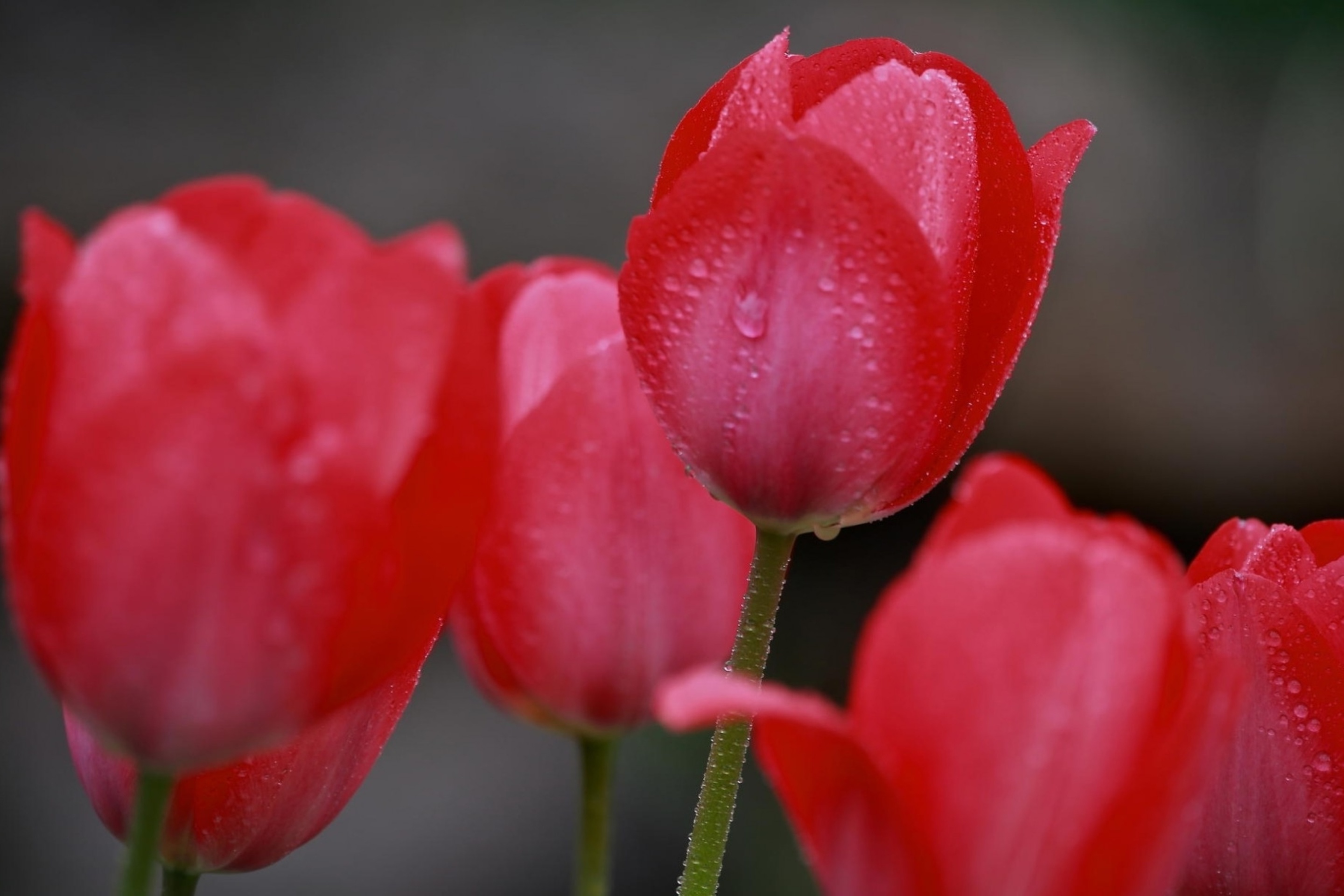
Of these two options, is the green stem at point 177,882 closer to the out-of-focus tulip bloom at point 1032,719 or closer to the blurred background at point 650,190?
the out-of-focus tulip bloom at point 1032,719

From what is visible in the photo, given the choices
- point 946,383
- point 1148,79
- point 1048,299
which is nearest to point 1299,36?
point 1148,79

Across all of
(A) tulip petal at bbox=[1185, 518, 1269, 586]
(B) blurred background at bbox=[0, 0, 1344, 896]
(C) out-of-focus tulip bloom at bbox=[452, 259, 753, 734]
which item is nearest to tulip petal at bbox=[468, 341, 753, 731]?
(C) out-of-focus tulip bloom at bbox=[452, 259, 753, 734]

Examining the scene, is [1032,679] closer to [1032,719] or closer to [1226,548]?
[1032,719]

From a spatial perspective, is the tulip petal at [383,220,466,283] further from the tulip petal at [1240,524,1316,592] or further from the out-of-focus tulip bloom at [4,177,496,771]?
the tulip petal at [1240,524,1316,592]

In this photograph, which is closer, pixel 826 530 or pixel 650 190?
pixel 826 530

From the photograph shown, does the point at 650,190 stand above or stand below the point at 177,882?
below

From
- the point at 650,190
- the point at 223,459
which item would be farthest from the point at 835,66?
the point at 650,190

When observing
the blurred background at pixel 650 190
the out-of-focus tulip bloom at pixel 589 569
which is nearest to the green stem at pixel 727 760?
the out-of-focus tulip bloom at pixel 589 569

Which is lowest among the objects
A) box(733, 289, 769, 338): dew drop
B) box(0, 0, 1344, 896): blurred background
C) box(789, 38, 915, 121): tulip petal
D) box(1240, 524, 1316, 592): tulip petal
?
box(0, 0, 1344, 896): blurred background
